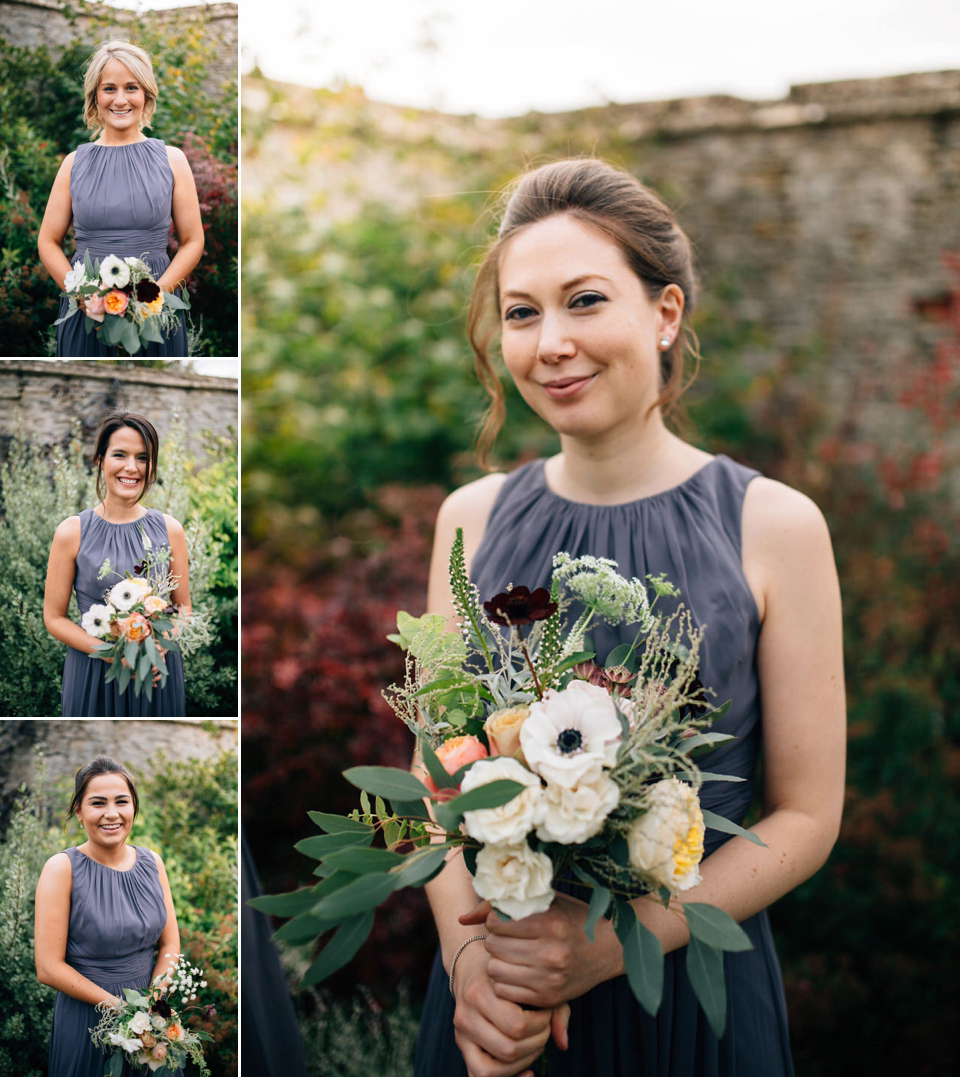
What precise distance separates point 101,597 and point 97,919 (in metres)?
0.61

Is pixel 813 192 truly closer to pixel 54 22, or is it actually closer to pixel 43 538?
pixel 54 22

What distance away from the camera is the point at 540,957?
50.5 inches

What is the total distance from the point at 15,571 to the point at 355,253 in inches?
130

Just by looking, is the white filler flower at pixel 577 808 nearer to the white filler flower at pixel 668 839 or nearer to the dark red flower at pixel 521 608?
the white filler flower at pixel 668 839

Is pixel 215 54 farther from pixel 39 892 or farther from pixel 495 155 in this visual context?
pixel 495 155

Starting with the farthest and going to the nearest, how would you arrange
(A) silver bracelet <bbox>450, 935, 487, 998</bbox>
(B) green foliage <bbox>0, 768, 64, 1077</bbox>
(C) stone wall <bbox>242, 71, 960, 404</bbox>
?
(C) stone wall <bbox>242, 71, 960, 404</bbox>, (B) green foliage <bbox>0, 768, 64, 1077</bbox>, (A) silver bracelet <bbox>450, 935, 487, 998</bbox>

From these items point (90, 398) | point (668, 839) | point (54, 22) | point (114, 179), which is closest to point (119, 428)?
point (90, 398)

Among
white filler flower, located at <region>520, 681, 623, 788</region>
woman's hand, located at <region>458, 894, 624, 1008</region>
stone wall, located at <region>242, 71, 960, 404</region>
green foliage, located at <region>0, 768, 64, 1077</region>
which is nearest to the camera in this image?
white filler flower, located at <region>520, 681, 623, 788</region>

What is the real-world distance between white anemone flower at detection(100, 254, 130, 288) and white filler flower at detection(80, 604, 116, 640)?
24.4 inches

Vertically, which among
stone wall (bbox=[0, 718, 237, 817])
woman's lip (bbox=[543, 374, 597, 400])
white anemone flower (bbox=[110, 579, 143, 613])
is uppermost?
woman's lip (bbox=[543, 374, 597, 400])

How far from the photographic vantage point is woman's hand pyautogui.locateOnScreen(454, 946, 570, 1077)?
A: 1300mm

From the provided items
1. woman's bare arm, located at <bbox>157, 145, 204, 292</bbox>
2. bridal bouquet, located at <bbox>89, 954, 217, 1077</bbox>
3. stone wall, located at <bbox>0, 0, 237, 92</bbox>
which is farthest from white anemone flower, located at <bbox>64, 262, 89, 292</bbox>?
bridal bouquet, located at <bbox>89, 954, 217, 1077</bbox>

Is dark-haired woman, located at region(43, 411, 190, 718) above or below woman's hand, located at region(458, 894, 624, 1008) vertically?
above

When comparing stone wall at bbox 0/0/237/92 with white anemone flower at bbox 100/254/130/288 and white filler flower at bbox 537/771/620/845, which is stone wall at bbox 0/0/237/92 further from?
white filler flower at bbox 537/771/620/845
